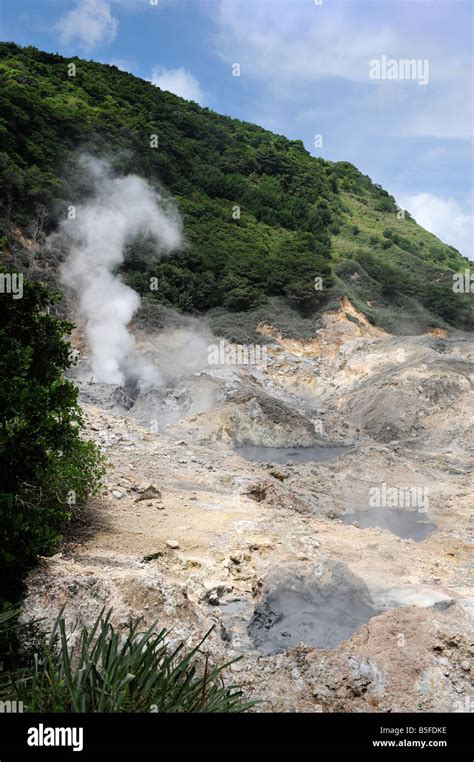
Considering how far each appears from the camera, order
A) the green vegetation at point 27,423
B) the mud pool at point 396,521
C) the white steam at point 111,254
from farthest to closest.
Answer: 1. the white steam at point 111,254
2. the mud pool at point 396,521
3. the green vegetation at point 27,423

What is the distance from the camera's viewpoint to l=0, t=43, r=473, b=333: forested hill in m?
31.0

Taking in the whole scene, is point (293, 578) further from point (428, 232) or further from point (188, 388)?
point (428, 232)

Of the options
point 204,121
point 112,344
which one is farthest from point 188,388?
point 204,121

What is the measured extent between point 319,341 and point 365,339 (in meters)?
2.34

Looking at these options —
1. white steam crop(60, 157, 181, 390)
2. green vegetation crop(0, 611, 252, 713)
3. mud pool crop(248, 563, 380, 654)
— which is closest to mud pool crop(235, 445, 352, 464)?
white steam crop(60, 157, 181, 390)

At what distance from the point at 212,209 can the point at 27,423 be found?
39006mm

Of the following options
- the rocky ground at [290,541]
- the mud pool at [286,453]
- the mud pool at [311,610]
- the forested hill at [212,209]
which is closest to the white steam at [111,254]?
the forested hill at [212,209]

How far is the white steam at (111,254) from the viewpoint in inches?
981

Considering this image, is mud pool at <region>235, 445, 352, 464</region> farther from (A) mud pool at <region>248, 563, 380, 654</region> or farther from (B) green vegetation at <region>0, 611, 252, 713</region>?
(B) green vegetation at <region>0, 611, 252, 713</region>

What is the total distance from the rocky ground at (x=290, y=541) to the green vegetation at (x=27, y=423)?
2.94 ft

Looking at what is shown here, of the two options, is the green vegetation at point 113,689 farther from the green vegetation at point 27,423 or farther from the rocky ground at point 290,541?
the rocky ground at point 290,541

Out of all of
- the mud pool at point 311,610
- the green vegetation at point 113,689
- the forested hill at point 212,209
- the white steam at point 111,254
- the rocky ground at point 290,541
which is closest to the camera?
the green vegetation at point 113,689

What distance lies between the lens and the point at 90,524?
398 inches

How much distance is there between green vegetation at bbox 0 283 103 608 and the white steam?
15461mm
